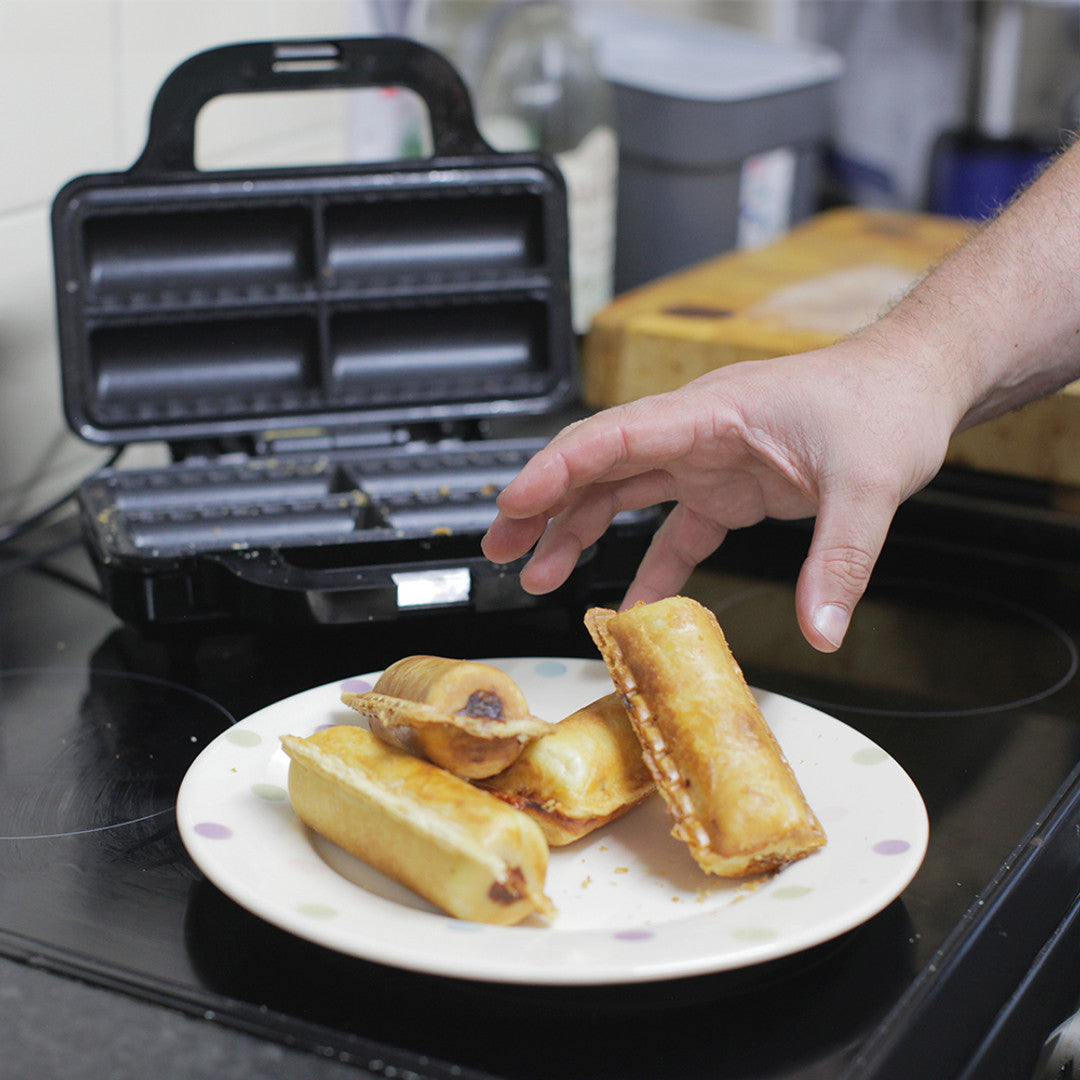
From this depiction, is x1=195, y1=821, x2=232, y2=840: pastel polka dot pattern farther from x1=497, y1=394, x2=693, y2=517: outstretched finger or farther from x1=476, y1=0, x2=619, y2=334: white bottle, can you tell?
x1=476, y1=0, x2=619, y2=334: white bottle

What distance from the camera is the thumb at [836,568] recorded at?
71 centimetres

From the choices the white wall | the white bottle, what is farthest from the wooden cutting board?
the white wall

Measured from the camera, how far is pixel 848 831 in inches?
24.5

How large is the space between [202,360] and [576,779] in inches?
24.3

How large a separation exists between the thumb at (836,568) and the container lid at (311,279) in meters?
0.45

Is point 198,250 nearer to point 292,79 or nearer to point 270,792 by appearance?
point 292,79

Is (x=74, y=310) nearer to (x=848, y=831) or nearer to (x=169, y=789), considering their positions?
(x=169, y=789)

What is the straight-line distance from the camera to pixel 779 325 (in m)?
1.30

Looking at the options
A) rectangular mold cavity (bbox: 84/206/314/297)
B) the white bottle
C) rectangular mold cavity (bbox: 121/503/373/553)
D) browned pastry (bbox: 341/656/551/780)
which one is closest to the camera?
browned pastry (bbox: 341/656/551/780)

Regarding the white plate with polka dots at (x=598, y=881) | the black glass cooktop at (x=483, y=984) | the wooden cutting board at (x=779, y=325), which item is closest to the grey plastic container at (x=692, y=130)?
the wooden cutting board at (x=779, y=325)

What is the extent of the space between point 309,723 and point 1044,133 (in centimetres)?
231

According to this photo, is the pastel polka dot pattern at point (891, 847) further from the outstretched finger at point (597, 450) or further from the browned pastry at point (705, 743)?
the outstretched finger at point (597, 450)

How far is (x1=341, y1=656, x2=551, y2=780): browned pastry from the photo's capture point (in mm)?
618

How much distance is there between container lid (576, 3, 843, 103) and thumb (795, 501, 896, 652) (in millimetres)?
993
